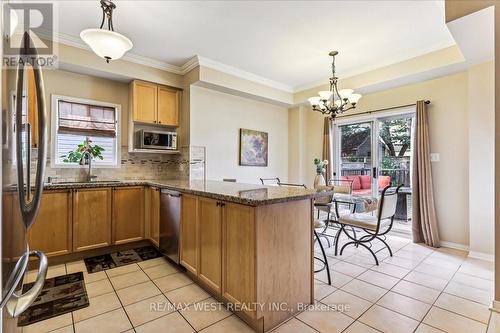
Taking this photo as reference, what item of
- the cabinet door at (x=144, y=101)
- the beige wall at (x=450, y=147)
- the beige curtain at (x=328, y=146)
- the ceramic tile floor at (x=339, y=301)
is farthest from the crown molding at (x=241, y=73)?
the ceramic tile floor at (x=339, y=301)

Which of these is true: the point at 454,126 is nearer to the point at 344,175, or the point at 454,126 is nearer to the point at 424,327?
the point at 344,175

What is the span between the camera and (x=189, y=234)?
2.31 meters

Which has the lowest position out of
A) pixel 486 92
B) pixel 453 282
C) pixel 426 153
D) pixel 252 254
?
pixel 453 282

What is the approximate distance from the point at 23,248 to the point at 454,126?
15.3 ft

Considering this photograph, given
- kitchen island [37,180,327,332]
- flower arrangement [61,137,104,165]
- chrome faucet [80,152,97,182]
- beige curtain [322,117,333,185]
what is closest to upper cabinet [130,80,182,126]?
flower arrangement [61,137,104,165]

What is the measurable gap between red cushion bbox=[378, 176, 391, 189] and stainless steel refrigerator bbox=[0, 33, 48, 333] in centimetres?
462

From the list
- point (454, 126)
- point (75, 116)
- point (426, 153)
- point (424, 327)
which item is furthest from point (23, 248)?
point (454, 126)

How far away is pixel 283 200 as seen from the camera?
65.4 inches

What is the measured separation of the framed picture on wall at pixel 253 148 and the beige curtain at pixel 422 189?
2625 millimetres

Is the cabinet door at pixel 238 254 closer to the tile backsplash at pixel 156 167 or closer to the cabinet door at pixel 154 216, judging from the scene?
the cabinet door at pixel 154 216

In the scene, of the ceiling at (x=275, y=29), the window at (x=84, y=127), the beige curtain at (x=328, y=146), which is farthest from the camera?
the beige curtain at (x=328, y=146)

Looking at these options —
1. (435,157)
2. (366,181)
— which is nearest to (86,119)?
(366,181)

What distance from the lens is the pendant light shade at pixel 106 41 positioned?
205 cm

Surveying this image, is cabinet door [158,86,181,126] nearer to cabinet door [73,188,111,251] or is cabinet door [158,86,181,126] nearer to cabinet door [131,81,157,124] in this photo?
cabinet door [131,81,157,124]
